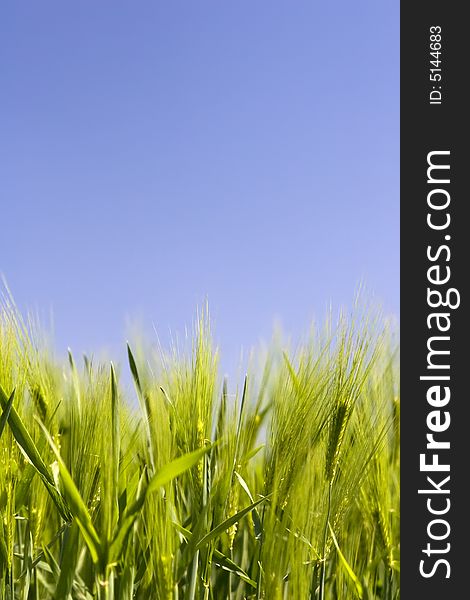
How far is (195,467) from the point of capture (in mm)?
1166

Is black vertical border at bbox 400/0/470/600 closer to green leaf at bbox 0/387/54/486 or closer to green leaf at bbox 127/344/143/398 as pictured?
green leaf at bbox 127/344/143/398

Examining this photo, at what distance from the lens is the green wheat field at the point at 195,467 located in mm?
1042

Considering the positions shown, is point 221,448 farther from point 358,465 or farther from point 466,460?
point 466,460

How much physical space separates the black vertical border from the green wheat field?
0.06 metres

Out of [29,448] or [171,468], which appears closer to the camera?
[171,468]

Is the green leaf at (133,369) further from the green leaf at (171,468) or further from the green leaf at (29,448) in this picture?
the green leaf at (171,468)

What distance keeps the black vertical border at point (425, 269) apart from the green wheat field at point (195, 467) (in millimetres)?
55

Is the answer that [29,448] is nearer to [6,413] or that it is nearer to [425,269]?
[6,413]

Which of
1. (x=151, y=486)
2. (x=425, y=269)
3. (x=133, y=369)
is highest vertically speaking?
(x=425, y=269)

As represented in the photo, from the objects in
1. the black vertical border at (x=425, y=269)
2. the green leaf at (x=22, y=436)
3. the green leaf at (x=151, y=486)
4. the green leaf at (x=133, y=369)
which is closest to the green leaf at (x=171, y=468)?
the green leaf at (x=151, y=486)

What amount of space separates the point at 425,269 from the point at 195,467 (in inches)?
24.8

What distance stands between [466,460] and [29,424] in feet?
2.55

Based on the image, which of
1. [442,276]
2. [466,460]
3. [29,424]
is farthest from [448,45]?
[29,424]

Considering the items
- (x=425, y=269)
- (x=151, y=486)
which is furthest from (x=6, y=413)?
(x=425, y=269)
